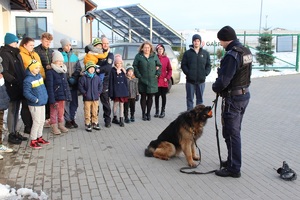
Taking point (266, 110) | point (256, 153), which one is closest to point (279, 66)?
point (266, 110)

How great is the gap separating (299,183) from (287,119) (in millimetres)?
4361

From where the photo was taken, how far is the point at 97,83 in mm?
7090

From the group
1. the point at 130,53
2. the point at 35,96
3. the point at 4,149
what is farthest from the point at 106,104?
the point at 130,53

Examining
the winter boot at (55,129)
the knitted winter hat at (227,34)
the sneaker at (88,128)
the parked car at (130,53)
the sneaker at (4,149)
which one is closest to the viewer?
the knitted winter hat at (227,34)

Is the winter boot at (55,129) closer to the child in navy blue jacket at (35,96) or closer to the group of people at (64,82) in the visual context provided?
the group of people at (64,82)

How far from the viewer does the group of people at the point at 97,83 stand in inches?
177

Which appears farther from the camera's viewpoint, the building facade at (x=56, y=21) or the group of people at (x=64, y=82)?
the building facade at (x=56, y=21)

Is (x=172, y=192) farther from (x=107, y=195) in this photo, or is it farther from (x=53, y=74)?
(x=53, y=74)

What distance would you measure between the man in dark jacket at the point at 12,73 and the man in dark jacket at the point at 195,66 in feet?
12.5

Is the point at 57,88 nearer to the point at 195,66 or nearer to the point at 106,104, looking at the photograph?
the point at 106,104

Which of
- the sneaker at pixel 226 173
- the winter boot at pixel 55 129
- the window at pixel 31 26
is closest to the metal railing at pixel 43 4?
the window at pixel 31 26

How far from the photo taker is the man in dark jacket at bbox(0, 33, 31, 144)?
5.77 meters

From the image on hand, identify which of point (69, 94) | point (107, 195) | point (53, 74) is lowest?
point (107, 195)

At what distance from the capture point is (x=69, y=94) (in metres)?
6.75
